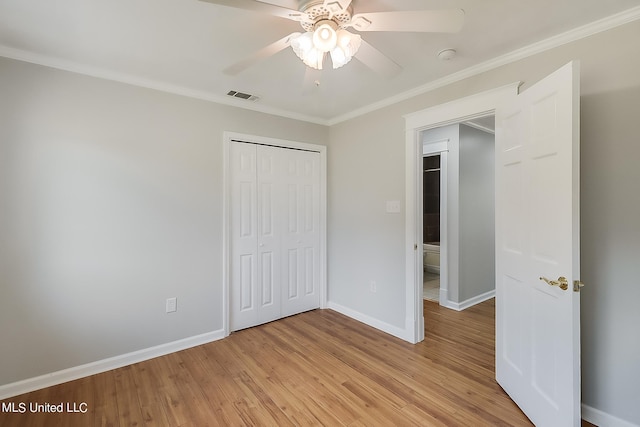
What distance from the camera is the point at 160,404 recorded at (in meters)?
1.95

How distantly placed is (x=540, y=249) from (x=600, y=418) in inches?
42.8

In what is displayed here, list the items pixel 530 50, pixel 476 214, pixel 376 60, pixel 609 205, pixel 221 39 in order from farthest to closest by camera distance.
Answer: pixel 476 214 → pixel 530 50 → pixel 221 39 → pixel 609 205 → pixel 376 60

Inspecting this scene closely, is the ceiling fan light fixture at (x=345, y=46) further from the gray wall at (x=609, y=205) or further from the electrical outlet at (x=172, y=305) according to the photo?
the electrical outlet at (x=172, y=305)

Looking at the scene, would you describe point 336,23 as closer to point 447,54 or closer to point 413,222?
point 447,54

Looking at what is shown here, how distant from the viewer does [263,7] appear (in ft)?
3.98

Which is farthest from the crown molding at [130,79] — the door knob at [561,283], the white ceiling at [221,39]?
the door knob at [561,283]

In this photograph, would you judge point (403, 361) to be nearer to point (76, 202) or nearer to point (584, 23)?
point (584, 23)

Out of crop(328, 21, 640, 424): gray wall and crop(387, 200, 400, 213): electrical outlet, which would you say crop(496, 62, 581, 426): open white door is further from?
crop(387, 200, 400, 213): electrical outlet

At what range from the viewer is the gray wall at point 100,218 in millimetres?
2049

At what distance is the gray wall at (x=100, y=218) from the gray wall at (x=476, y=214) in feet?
9.93

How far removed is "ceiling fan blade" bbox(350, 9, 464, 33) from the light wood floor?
2.18m

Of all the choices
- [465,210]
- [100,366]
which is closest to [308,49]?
[100,366]

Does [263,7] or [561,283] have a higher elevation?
[263,7]

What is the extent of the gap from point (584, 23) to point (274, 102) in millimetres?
2491
